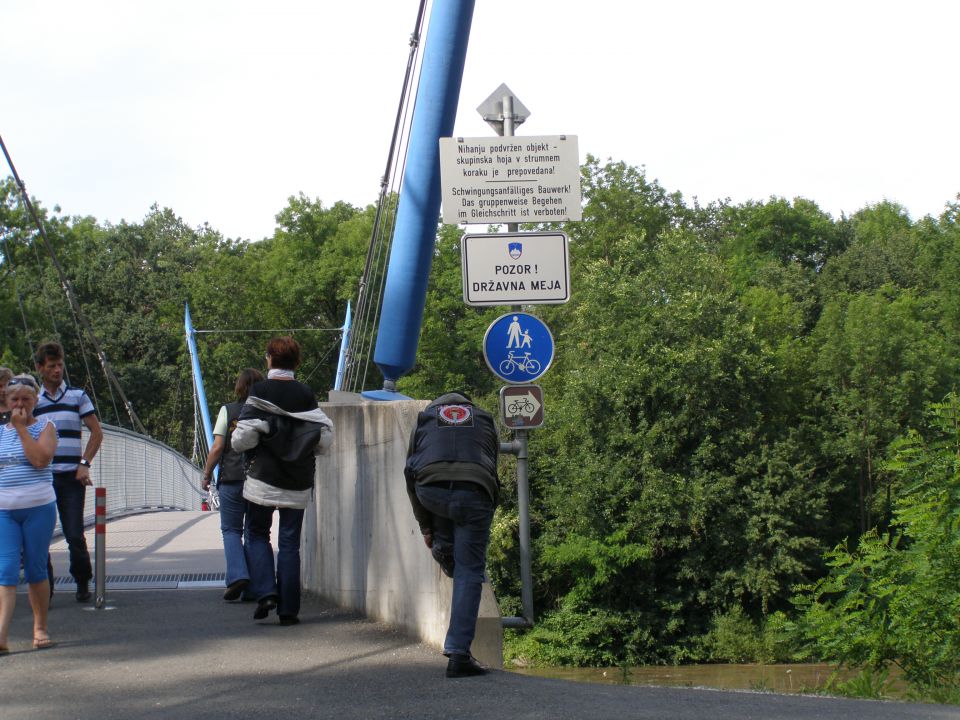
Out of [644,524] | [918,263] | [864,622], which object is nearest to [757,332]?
[644,524]

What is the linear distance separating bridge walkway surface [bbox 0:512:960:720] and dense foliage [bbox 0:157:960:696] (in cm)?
1761

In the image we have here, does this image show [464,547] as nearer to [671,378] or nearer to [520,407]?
[520,407]

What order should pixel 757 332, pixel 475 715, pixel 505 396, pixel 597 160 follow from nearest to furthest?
pixel 475 715
pixel 505 396
pixel 757 332
pixel 597 160

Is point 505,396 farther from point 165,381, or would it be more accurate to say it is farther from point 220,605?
point 165,381

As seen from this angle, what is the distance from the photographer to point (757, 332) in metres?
41.9

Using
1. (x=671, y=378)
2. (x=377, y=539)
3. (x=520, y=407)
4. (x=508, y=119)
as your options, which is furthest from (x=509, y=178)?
(x=671, y=378)

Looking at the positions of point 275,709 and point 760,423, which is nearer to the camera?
point 275,709

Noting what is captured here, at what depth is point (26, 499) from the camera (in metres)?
6.71

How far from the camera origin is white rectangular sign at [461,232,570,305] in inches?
307

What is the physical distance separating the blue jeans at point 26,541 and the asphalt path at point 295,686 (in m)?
0.40

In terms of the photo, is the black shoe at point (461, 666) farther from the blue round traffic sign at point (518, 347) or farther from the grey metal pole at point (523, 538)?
the blue round traffic sign at point (518, 347)

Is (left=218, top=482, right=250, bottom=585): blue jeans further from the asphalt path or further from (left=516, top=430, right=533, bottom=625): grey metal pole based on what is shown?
(left=516, top=430, right=533, bottom=625): grey metal pole

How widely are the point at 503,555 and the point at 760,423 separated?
28.2 ft

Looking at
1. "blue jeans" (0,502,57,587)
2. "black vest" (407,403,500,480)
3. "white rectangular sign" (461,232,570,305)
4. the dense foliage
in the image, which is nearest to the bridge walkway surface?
"blue jeans" (0,502,57,587)
